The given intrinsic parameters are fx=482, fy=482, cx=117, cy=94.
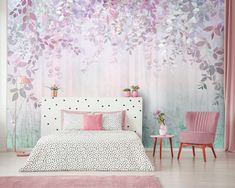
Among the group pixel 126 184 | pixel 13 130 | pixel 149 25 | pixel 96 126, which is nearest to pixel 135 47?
pixel 149 25

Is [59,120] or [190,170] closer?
[190,170]

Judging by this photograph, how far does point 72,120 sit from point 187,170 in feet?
7.12

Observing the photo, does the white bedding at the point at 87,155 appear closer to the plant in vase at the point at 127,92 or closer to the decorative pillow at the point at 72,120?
the decorative pillow at the point at 72,120

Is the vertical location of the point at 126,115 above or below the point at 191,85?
below

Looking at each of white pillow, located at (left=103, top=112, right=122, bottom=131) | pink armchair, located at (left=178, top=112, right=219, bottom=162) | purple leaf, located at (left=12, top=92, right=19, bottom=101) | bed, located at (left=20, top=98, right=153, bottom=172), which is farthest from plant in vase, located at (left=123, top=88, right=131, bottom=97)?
purple leaf, located at (left=12, top=92, right=19, bottom=101)

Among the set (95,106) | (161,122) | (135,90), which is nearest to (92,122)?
(95,106)

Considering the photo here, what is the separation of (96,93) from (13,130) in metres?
1.53

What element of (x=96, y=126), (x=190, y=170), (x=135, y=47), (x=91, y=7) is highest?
(x=91, y=7)

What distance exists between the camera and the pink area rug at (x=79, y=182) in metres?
5.19

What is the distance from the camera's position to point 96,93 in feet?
26.8

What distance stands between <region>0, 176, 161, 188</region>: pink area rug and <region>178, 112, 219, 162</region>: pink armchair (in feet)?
5.34

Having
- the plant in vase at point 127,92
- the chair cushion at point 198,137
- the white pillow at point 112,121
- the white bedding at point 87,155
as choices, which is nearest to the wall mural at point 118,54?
the plant in vase at point 127,92

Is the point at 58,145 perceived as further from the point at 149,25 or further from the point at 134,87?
the point at 149,25

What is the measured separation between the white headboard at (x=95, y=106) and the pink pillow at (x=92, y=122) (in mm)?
437
